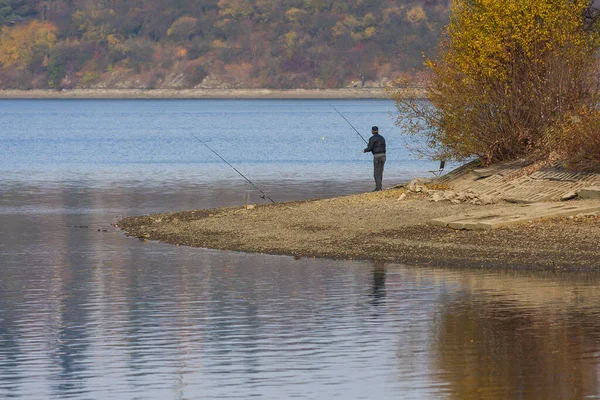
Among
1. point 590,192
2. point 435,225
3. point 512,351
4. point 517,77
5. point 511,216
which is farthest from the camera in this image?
point 517,77

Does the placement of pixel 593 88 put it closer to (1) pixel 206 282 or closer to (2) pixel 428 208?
(2) pixel 428 208

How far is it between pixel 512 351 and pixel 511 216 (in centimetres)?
996

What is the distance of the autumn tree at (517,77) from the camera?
28.9 metres

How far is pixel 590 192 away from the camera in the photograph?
25469 millimetres

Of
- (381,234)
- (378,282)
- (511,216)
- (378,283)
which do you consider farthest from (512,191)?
(378,283)

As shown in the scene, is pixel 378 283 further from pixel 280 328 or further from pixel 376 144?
pixel 376 144

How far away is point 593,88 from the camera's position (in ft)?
96.4

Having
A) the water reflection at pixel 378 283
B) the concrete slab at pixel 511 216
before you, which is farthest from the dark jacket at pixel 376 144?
the water reflection at pixel 378 283

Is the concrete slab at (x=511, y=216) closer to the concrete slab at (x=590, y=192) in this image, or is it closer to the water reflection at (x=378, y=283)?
the concrete slab at (x=590, y=192)

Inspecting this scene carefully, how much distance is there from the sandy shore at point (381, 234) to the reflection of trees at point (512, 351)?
4019 mm

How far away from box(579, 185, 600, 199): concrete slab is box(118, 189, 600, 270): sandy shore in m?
0.29

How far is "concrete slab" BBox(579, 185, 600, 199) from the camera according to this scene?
2536 cm

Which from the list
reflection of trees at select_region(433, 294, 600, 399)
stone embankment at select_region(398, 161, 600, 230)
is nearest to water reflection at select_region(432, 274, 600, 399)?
reflection of trees at select_region(433, 294, 600, 399)

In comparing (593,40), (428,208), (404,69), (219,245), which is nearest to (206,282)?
(219,245)
